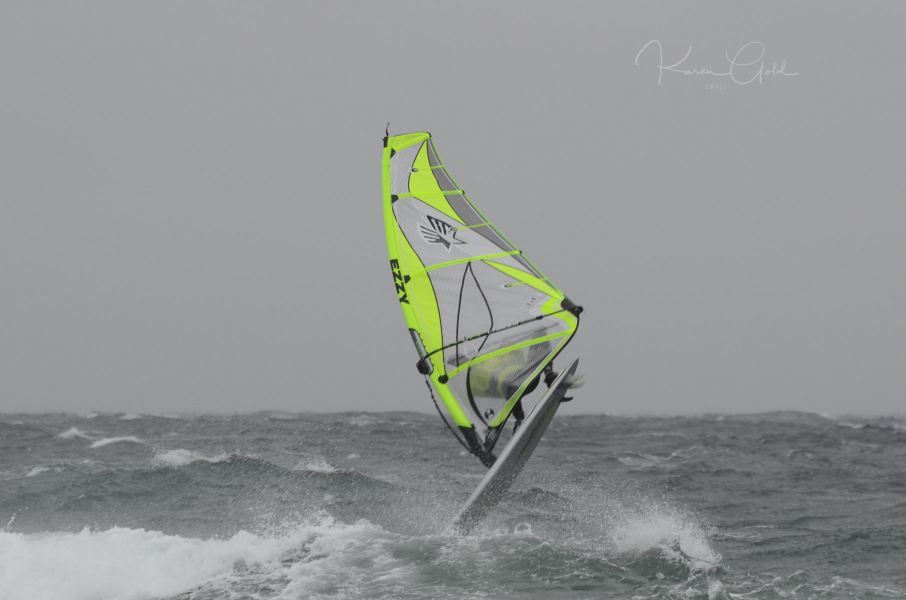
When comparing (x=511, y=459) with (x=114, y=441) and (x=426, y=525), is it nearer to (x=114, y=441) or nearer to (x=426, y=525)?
(x=426, y=525)

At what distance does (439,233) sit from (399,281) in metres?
0.87

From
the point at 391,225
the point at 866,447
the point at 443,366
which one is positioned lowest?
the point at 866,447

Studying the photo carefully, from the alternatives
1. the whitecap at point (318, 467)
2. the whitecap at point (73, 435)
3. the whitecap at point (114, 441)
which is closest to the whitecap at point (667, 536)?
the whitecap at point (318, 467)

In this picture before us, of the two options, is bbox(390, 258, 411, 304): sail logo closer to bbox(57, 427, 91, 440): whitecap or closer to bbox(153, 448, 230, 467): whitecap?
bbox(153, 448, 230, 467): whitecap

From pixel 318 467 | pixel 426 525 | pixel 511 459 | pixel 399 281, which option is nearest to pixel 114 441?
pixel 318 467

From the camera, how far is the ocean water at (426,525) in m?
9.50

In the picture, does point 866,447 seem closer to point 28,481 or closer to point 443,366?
point 443,366

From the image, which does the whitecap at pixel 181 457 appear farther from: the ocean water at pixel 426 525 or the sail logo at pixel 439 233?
the sail logo at pixel 439 233

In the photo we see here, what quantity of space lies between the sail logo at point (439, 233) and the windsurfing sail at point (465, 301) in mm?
13

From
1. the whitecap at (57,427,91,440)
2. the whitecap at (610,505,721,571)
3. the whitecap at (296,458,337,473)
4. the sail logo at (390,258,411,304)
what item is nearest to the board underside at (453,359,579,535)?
the whitecap at (610,505,721,571)

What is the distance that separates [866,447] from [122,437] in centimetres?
2086

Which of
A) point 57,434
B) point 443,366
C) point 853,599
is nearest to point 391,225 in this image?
point 443,366

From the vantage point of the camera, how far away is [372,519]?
12688 millimetres

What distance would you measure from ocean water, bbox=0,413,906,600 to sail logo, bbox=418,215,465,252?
11.9 feet
